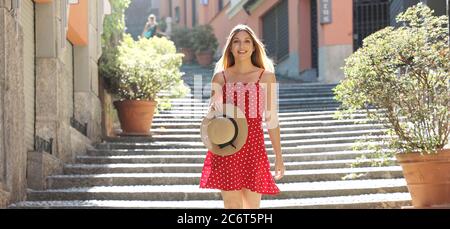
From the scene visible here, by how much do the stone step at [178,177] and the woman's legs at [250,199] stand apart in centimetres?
455

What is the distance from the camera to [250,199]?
5609 millimetres

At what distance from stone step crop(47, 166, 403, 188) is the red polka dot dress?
452cm

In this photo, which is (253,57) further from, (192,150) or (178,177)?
(192,150)

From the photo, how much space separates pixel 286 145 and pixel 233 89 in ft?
21.4

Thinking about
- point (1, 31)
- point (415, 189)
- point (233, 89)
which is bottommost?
point (415, 189)

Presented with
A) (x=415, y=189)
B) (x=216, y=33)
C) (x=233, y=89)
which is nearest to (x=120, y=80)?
(x=415, y=189)

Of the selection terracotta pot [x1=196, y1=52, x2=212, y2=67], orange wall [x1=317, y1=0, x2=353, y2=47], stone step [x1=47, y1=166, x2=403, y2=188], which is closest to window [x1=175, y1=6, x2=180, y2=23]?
terracotta pot [x1=196, y1=52, x2=212, y2=67]

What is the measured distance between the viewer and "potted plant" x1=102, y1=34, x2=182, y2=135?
13680mm

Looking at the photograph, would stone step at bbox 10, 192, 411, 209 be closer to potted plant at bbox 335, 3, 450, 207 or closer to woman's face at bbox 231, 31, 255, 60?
potted plant at bbox 335, 3, 450, 207

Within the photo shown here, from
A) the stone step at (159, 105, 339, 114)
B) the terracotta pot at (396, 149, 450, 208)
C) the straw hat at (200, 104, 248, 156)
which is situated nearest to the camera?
the straw hat at (200, 104, 248, 156)

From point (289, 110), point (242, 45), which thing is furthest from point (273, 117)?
point (289, 110)

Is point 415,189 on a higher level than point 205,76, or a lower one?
lower

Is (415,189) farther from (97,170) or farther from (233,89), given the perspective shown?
(97,170)
